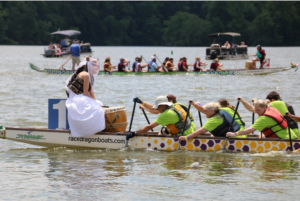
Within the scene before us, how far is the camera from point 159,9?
144 metres

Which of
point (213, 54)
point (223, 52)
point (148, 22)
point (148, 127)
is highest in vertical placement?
point (148, 22)

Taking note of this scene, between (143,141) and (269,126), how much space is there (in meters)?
2.57

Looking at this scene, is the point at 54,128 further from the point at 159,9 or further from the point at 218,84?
the point at 159,9

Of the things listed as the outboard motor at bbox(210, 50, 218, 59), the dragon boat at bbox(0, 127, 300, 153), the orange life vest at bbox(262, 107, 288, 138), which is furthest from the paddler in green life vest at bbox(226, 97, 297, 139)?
the outboard motor at bbox(210, 50, 218, 59)

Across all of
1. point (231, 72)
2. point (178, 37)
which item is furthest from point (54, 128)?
point (178, 37)

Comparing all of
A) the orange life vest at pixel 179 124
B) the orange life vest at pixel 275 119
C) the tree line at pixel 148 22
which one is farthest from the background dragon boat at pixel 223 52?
the tree line at pixel 148 22

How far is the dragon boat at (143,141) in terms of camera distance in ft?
34.5

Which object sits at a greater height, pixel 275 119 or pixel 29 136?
pixel 275 119

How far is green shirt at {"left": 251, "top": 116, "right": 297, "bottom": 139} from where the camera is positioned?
33.1 feet

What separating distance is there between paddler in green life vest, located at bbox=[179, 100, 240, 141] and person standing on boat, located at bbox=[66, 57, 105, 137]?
1.80 m

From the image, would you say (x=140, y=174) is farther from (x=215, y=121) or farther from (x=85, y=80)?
(x=85, y=80)

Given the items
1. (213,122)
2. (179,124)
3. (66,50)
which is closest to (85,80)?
(179,124)

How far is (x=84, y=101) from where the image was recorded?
10602mm

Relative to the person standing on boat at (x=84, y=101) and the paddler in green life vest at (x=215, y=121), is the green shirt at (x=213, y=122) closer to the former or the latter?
the paddler in green life vest at (x=215, y=121)
